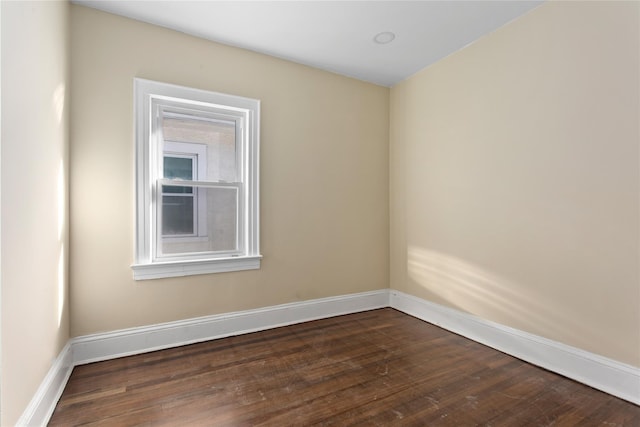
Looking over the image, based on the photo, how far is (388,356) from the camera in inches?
94.7

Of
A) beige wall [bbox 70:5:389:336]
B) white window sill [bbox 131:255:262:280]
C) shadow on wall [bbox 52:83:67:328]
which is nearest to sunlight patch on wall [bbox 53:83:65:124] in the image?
shadow on wall [bbox 52:83:67:328]

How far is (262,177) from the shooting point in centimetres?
297

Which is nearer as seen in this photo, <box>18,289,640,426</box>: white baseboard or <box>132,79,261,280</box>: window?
<box>18,289,640,426</box>: white baseboard

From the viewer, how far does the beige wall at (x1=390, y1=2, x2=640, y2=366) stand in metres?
1.89

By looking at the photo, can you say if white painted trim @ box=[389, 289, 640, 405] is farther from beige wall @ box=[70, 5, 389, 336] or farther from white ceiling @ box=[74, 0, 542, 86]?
white ceiling @ box=[74, 0, 542, 86]

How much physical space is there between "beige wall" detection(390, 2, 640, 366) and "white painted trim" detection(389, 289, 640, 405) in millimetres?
63

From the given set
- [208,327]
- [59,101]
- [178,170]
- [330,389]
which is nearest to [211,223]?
[178,170]

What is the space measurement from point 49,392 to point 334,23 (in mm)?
3128

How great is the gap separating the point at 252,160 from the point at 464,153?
1.99 metres

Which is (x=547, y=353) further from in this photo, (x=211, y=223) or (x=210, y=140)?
(x=210, y=140)

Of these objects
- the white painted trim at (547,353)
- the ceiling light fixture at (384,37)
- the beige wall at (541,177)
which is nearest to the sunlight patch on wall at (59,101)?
the ceiling light fixture at (384,37)

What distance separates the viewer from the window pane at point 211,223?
107 inches

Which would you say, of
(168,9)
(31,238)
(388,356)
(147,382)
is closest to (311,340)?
(388,356)

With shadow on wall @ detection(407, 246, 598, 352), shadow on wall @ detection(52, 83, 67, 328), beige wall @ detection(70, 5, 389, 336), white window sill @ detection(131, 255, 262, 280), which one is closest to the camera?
shadow on wall @ detection(52, 83, 67, 328)
